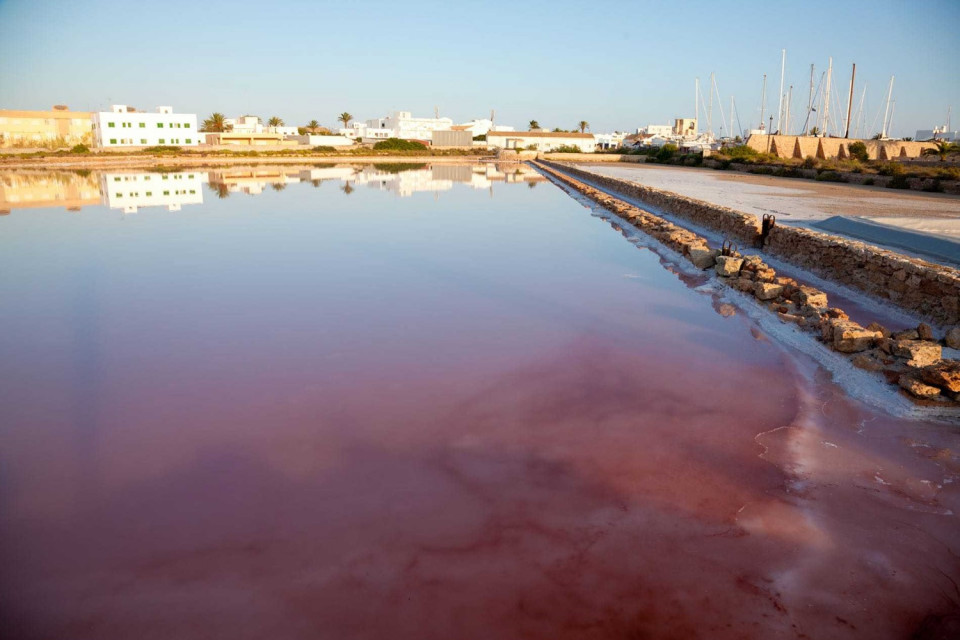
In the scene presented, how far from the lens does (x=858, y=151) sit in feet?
137

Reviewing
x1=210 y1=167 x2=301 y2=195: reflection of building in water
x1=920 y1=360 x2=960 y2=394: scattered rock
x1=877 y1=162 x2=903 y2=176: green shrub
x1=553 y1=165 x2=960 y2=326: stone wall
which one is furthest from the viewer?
x1=210 y1=167 x2=301 y2=195: reflection of building in water

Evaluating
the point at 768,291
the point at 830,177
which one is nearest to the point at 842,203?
the point at 768,291

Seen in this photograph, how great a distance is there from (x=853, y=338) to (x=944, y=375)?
1.05 meters

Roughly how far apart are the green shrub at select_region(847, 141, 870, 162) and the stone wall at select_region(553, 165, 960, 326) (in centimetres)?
3537

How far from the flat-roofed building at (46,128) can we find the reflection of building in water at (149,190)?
3611cm

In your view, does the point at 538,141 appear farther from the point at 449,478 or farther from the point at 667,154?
the point at 449,478

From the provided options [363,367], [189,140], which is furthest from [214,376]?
[189,140]

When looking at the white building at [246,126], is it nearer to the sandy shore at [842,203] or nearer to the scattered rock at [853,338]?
the sandy shore at [842,203]

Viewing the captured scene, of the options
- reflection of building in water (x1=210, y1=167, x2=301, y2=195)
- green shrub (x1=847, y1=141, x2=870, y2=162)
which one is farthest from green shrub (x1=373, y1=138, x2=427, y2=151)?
green shrub (x1=847, y1=141, x2=870, y2=162)

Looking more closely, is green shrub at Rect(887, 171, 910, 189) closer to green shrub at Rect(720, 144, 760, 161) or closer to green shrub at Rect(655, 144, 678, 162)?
green shrub at Rect(720, 144, 760, 161)

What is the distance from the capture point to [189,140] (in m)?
61.3

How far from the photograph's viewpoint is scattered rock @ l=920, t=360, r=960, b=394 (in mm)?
4566

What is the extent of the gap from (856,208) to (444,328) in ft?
42.7

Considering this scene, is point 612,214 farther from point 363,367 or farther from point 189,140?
point 189,140
